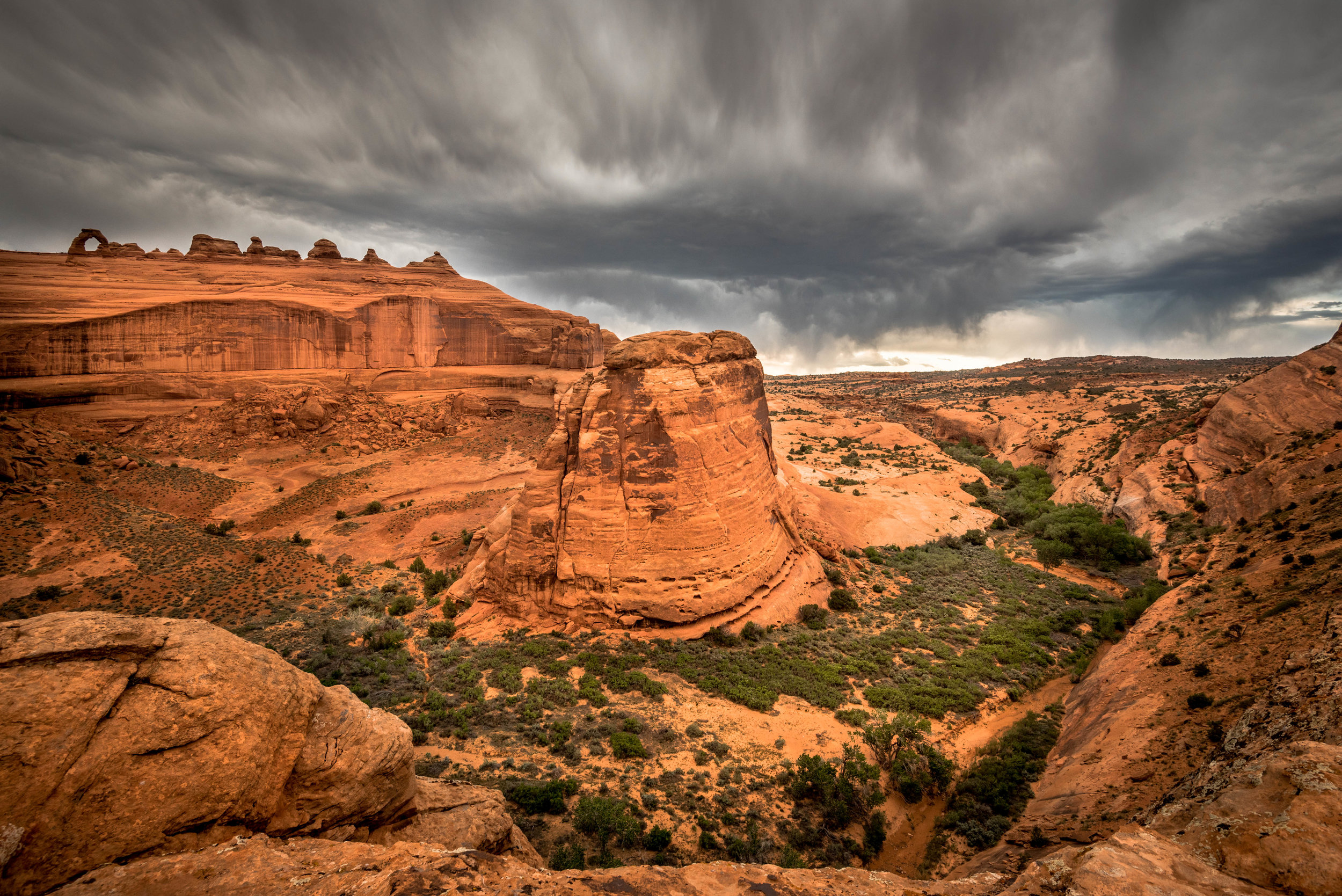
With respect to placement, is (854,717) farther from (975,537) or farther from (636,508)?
(975,537)

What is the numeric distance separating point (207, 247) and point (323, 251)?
32.6 ft

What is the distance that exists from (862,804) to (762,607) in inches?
309

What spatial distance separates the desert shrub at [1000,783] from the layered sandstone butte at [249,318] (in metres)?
53.2

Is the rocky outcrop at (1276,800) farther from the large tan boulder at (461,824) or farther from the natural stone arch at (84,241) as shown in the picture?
the natural stone arch at (84,241)

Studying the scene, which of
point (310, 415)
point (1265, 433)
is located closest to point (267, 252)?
point (310, 415)

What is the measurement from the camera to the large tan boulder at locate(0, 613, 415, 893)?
4176mm

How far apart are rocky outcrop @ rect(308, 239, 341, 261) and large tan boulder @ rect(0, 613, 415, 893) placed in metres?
62.7

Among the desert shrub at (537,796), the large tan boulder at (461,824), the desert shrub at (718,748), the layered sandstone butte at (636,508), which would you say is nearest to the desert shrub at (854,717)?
the desert shrub at (718,748)

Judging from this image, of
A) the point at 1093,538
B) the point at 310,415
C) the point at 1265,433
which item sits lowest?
the point at 1093,538

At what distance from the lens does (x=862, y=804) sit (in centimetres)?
1157

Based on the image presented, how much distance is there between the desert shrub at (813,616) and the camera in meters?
19.1

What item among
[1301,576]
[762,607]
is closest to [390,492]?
[762,607]

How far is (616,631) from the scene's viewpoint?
17.5 m

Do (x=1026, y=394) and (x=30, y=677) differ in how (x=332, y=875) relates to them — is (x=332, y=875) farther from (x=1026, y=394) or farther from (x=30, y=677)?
(x=1026, y=394)
